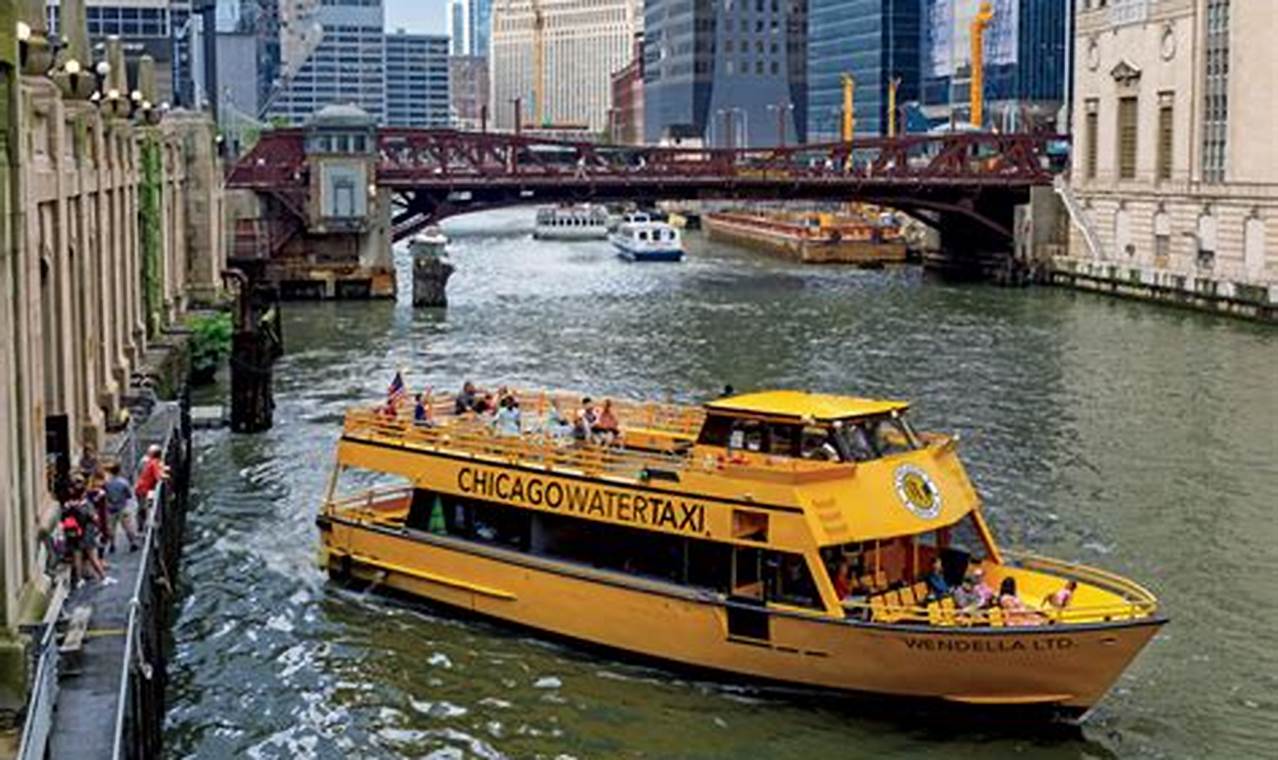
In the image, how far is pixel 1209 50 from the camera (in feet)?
311

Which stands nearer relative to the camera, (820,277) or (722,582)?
(722,582)

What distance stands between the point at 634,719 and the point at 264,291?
146 feet

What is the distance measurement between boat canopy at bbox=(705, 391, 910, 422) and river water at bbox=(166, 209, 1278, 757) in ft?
13.1

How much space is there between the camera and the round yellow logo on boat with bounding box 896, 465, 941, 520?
27.2 m

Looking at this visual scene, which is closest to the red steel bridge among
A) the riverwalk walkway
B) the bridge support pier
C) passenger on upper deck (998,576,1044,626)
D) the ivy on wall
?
the ivy on wall

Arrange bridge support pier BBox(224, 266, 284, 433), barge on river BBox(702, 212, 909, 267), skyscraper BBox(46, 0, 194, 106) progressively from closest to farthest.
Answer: bridge support pier BBox(224, 266, 284, 433) → barge on river BBox(702, 212, 909, 267) → skyscraper BBox(46, 0, 194, 106)

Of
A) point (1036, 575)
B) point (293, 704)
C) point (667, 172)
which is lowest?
point (293, 704)

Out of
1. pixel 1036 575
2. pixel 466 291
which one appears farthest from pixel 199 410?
pixel 466 291

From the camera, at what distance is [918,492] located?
27406 millimetres

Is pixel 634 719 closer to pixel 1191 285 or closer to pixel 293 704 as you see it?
pixel 293 704

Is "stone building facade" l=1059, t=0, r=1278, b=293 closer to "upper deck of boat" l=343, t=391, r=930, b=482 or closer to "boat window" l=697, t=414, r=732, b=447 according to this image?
"upper deck of boat" l=343, t=391, r=930, b=482

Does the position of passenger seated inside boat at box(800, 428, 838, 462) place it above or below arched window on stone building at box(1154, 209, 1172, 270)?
below

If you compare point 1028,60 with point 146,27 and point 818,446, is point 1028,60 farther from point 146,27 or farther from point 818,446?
point 818,446

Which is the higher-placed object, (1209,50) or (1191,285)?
(1209,50)
